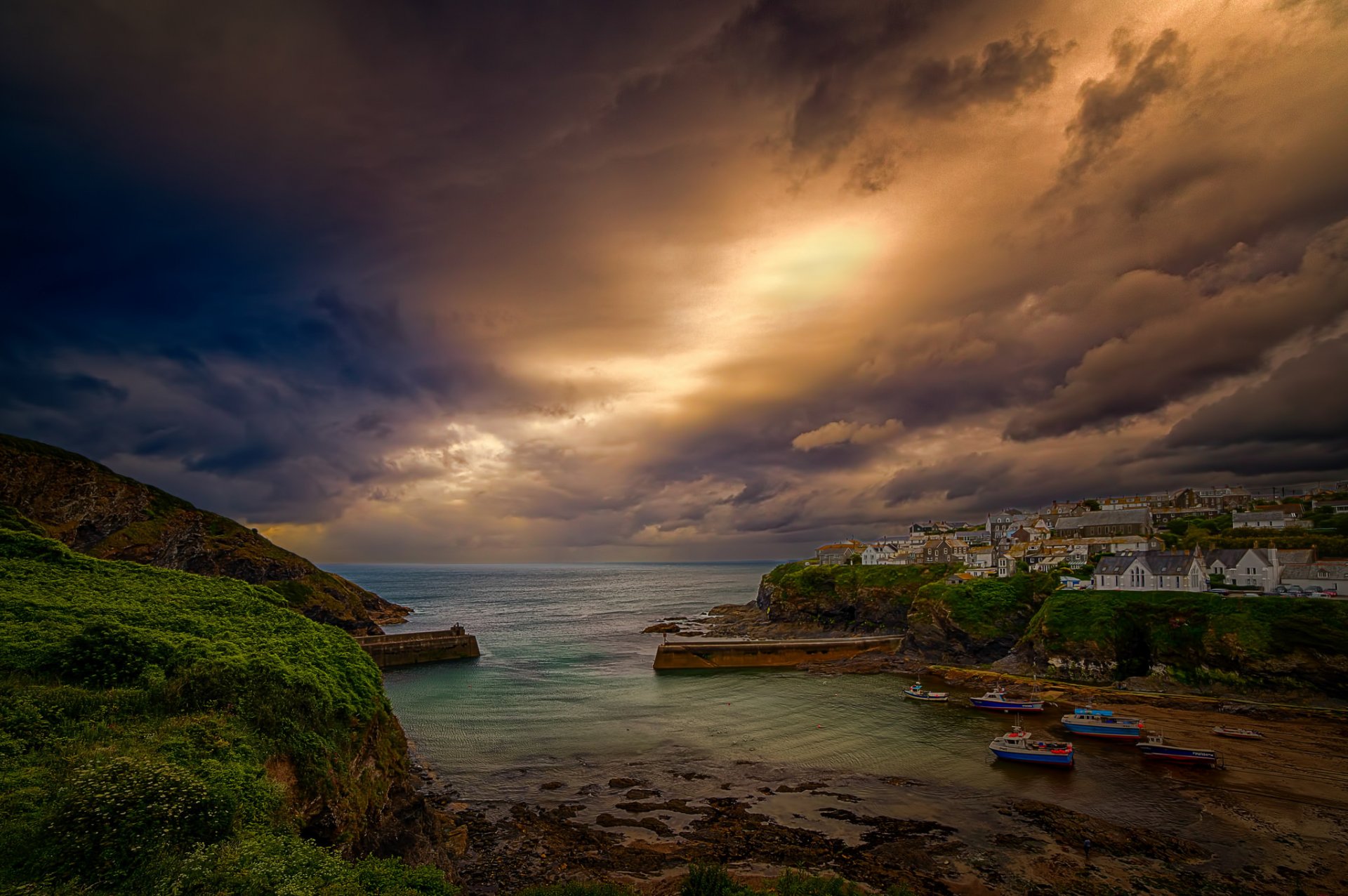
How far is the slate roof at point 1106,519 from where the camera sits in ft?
325

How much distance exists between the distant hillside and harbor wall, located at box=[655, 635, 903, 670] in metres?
45.6

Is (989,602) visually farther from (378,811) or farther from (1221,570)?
(378,811)

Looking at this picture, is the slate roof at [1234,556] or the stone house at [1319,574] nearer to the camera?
the stone house at [1319,574]

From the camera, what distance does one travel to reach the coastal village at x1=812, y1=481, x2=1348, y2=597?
2462 inches

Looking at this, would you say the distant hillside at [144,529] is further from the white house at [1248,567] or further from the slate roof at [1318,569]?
the slate roof at [1318,569]

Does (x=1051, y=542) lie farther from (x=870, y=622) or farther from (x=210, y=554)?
(x=210, y=554)

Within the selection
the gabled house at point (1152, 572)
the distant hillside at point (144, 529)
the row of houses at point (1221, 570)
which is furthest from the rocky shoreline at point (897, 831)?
the distant hillside at point (144, 529)

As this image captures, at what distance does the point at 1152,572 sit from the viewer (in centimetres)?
6494

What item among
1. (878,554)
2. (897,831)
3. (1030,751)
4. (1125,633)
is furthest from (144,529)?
(878,554)

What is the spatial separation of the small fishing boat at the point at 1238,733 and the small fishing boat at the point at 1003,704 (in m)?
11.1

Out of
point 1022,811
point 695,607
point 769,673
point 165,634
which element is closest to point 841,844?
point 1022,811

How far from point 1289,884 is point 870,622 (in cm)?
7246

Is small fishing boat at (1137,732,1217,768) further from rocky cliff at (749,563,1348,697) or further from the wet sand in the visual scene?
rocky cliff at (749,563,1348,697)

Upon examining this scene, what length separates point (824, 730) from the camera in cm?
4472
